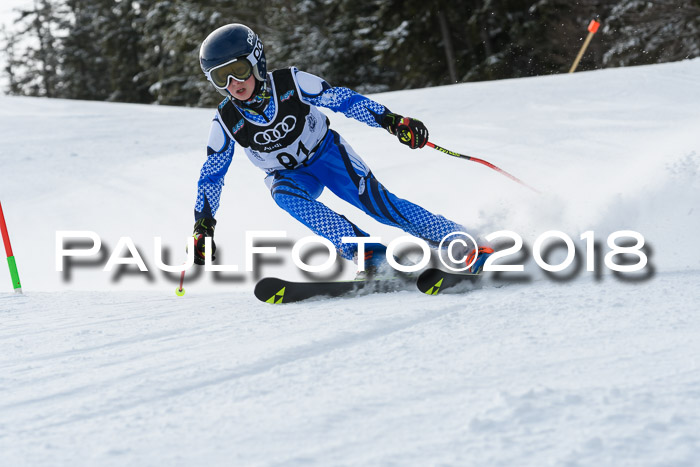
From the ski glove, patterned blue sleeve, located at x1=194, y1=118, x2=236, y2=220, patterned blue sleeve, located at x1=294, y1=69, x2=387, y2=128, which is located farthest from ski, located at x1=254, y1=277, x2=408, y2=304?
patterned blue sleeve, located at x1=294, y1=69, x2=387, y2=128

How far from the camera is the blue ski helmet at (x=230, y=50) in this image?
3.46 metres

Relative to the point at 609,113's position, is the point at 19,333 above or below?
below

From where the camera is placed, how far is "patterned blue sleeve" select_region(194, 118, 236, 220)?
148 inches

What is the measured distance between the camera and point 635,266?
3451mm

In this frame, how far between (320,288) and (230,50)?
121cm

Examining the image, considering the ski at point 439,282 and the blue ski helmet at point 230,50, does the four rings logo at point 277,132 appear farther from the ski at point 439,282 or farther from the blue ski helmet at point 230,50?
the ski at point 439,282

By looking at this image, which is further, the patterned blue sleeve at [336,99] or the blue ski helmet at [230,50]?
the patterned blue sleeve at [336,99]

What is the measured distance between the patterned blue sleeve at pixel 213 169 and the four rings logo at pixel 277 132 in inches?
6.9

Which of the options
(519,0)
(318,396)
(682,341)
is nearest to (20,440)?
(318,396)

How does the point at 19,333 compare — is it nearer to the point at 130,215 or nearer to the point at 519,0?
the point at 130,215

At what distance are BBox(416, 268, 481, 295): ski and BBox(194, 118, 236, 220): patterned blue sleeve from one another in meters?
1.17

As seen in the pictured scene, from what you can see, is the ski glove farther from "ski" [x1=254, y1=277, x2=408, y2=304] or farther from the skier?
"ski" [x1=254, y1=277, x2=408, y2=304]

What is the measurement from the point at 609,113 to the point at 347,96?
526 cm

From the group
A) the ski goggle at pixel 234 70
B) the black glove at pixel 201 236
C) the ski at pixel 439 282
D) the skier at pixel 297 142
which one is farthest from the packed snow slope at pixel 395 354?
the ski goggle at pixel 234 70
